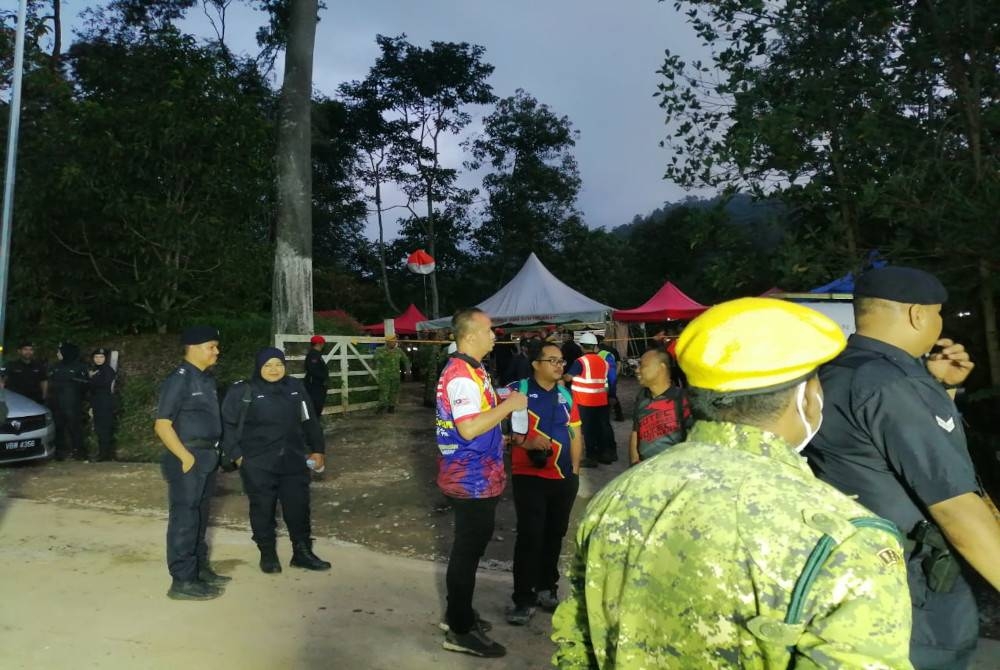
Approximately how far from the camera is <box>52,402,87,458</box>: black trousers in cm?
1194

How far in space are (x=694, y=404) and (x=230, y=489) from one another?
8.46 metres

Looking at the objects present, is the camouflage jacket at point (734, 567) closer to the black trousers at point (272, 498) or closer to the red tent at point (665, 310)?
the black trousers at point (272, 498)

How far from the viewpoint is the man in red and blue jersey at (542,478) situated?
4.92 metres

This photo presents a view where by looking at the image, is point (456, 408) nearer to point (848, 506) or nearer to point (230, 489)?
point (848, 506)

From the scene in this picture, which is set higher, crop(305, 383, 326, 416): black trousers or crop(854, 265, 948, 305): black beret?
crop(854, 265, 948, 305): black beret

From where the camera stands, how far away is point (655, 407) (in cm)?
513

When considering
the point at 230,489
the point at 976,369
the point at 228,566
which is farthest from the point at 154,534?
the point at 976,369

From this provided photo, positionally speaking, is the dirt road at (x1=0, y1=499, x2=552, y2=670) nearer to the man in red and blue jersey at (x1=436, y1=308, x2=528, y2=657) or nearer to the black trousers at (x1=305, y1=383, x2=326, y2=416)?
the man in red and blue jersey at (x1=436, y1=308, x2=528, y2=657)

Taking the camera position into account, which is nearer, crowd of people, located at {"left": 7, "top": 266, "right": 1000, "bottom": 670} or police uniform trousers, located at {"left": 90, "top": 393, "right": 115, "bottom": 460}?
crowd of people, located at {"left": 7, "top": 266, "right": 1000, "bottom": 670}

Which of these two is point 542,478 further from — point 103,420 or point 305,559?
point 103,420

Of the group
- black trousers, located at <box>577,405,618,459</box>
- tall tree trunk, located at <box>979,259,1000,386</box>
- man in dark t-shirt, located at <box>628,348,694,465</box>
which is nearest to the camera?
man in dark t-shirt, located at <box>628,348,694,465</box>

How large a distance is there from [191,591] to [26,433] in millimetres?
7378

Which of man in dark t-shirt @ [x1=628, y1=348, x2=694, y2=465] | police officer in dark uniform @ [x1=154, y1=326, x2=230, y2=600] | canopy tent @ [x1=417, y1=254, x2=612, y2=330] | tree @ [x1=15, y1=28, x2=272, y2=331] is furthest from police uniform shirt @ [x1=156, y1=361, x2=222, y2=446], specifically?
canopy tent @ [x1=417, y1=254, x2=612, y2=330]

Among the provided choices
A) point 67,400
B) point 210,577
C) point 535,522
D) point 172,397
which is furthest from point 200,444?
point 67,400
